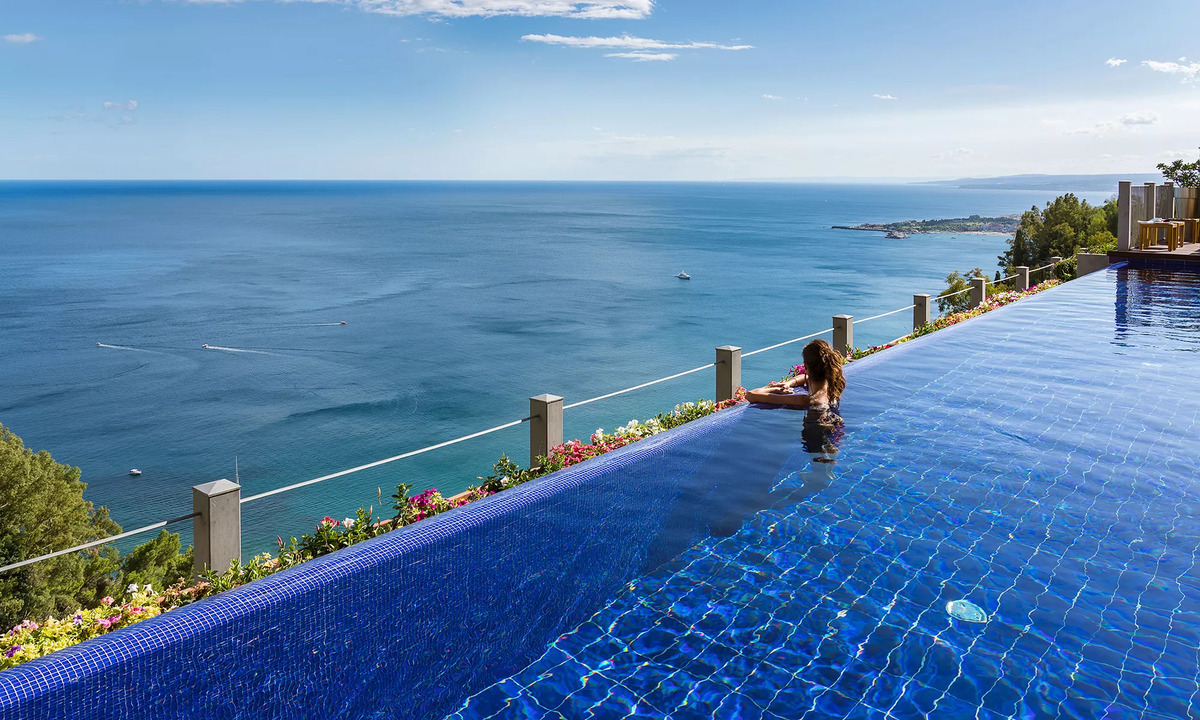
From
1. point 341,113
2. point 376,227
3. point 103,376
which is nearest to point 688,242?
point 376,227

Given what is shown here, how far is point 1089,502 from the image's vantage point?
611 centimetres

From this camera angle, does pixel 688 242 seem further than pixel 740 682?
Yes

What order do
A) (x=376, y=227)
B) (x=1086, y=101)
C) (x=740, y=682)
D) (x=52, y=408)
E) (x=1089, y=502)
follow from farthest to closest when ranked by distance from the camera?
(x=376, y=227)
(x=1086, y=101)
(x=52, y=408)
(x=1089, y=502)
(x=740, y=682)

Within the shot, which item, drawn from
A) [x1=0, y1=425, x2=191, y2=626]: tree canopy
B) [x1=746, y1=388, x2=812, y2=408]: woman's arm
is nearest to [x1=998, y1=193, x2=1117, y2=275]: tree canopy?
[x1=746, y1=388, x2=812, y2=408]: woman's arm

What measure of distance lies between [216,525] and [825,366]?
16.3 ft

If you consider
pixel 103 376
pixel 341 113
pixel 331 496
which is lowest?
pixel 331 496

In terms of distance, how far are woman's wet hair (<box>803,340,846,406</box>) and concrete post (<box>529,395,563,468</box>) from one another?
7.69 feet

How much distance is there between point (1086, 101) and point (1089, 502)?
4592cm

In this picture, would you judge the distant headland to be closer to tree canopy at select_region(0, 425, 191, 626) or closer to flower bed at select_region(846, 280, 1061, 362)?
flower bed at select_region(846, 280, 1061, 362)

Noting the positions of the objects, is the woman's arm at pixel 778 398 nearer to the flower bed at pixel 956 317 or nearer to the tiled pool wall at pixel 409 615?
the tiled pool wall at pixel 409 615

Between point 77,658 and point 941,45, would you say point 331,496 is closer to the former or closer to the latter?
point 77,658

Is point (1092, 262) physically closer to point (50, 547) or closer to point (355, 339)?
point (50, 547)

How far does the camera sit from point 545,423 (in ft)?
20.3

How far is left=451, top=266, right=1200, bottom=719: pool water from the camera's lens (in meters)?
4.27
